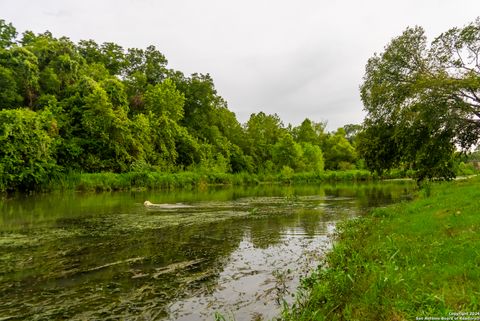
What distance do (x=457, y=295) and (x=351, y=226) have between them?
35.0 feet

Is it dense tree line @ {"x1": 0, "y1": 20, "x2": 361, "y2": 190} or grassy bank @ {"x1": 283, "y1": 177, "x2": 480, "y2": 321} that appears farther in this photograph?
dense tree line @ {"x1": 0, "y1": 20, "x2": 361, "y2": 190}

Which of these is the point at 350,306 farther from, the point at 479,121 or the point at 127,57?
the point at 127,57

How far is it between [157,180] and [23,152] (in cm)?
1728

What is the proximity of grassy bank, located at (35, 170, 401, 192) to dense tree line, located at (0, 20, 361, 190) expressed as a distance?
1888 mm

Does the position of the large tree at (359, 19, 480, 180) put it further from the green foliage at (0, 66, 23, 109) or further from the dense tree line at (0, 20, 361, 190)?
the green foliage at (0, 66, 23, 109)

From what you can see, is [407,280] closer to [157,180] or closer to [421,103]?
[421,103]

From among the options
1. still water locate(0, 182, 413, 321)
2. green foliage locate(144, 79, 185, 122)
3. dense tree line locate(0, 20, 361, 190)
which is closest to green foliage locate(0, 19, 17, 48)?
dense tree line locate(0, 20, 361, 190)

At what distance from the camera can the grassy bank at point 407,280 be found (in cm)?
565

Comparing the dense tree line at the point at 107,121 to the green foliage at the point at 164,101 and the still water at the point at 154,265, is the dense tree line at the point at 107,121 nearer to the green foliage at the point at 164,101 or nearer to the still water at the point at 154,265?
the green foliage at the point at 164,101

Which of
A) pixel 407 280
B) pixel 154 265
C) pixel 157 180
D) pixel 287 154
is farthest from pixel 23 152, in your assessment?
A: pixel 287 154

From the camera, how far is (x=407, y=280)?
678 centimetres

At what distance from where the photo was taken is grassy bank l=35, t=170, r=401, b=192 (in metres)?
43.3

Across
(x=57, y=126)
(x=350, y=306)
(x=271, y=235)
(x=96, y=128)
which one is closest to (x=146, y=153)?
(x=96, y=128)

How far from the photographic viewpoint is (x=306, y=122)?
365ft
